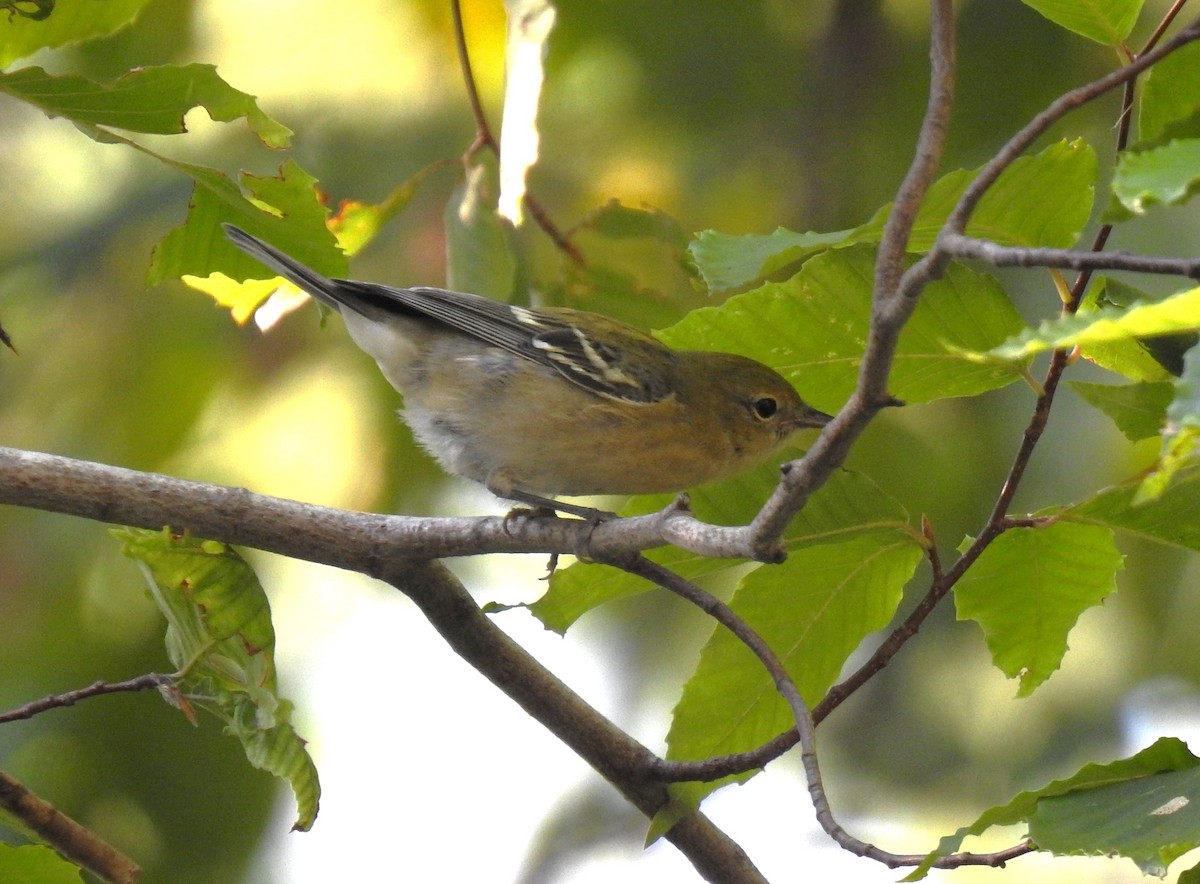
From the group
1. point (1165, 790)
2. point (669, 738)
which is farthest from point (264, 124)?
point (1165, 790)

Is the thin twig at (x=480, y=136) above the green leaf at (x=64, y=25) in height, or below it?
above

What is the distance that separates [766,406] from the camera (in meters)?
4.11

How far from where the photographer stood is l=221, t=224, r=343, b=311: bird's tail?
3334 mm

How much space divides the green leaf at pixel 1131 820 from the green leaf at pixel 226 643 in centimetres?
159

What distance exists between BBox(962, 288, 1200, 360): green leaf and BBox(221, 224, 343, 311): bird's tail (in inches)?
89.9

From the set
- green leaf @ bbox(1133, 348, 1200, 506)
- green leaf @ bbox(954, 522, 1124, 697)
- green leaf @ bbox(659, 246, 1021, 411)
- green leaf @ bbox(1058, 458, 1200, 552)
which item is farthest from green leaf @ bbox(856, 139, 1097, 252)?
green leaf @ bbox(1133, 348, 1200, 506)

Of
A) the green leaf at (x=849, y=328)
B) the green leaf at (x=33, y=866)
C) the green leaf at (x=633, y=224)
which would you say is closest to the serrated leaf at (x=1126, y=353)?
the green leaf at (x=849, y=328)

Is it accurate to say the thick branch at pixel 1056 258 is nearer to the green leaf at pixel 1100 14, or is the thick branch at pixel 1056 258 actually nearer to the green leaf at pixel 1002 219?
the green leaf at pixel 1002 219

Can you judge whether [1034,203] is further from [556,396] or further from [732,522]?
[556,396]

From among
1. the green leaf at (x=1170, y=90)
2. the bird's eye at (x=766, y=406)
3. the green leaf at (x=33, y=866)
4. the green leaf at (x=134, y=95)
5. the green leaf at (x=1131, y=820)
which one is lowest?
the green leaf at (x=33, y=866)

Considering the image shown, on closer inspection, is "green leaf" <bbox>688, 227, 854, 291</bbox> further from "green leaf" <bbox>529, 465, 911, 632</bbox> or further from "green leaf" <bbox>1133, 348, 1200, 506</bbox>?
"green leaf" <bbox>1133, 348, 1200, 506</bbox>

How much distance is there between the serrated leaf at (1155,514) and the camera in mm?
2354

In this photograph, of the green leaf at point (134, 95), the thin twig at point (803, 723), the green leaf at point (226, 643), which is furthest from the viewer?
the green leaf at point (226, 643)

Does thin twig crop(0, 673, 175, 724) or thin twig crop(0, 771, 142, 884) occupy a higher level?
thin twig crop(0, 673, 175, 724)
